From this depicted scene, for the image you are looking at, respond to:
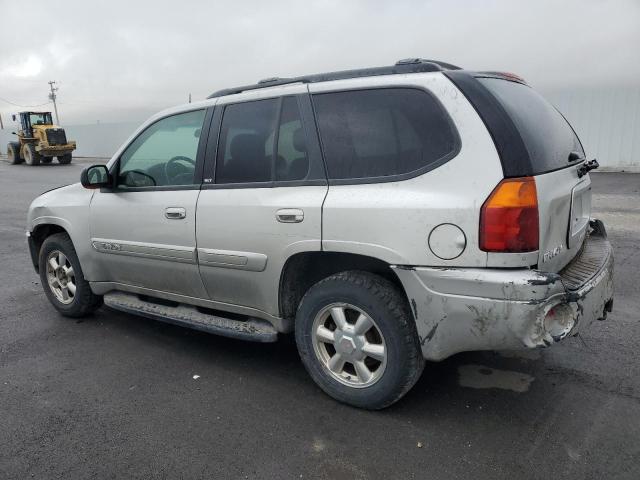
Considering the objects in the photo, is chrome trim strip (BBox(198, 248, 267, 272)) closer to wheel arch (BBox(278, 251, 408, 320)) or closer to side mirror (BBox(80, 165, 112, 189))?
wheel arch (BBox(278, 251, 408, 320))

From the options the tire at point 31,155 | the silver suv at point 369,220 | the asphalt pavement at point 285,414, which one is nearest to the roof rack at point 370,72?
the silver suv at point 369,220

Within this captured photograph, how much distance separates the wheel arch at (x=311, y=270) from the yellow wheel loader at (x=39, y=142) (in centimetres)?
2867

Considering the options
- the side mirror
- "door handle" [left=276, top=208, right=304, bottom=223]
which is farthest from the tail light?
the side mirror

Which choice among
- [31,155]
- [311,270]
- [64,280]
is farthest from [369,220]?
[31,155]

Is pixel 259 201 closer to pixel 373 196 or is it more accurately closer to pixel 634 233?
pixel 373 196

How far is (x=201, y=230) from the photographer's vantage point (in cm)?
342

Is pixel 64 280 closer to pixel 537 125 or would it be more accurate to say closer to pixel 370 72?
pixel 370 72

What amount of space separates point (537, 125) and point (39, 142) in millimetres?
30449

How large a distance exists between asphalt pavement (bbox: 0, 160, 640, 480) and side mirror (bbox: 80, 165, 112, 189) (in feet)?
4.08

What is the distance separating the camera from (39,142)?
1110 inches

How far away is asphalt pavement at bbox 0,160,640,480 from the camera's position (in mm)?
2562

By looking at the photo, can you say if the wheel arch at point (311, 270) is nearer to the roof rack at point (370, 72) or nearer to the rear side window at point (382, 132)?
the rear side window at point (382, 132)

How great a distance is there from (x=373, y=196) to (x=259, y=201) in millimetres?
760

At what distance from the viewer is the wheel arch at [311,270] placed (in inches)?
116
